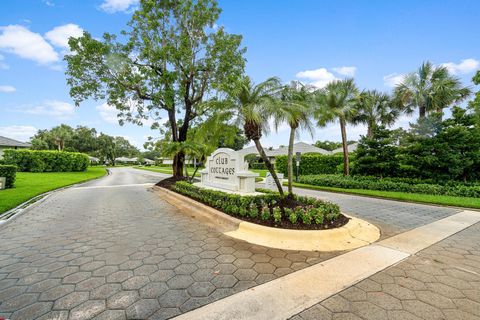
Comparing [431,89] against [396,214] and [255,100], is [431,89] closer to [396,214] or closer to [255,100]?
[396,214]

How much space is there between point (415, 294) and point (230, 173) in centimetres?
771

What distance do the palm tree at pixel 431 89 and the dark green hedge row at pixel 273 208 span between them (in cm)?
1332

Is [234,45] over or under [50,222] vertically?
over

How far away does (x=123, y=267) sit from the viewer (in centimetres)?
339

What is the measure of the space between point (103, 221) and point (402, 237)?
7.72 m

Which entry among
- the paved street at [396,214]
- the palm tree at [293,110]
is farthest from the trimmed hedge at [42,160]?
the paved street at [396,214]

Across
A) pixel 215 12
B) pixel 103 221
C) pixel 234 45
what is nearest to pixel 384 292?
pixel 103 221

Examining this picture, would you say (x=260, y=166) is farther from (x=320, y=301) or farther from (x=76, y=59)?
(x=320, y=301)

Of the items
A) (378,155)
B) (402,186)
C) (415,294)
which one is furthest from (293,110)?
(378,155)

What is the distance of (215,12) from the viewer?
43.4 ft

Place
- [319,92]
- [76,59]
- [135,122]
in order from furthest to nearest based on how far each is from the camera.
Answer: [135,122]
[76,59]
[319,92]

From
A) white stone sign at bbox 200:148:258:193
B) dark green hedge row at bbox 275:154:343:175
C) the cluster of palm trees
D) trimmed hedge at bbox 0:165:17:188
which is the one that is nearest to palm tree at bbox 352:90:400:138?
the cluster of palm trees

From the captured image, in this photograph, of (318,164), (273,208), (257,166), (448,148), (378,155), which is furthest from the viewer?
(257,166)

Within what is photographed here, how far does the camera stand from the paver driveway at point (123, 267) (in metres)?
2.48
